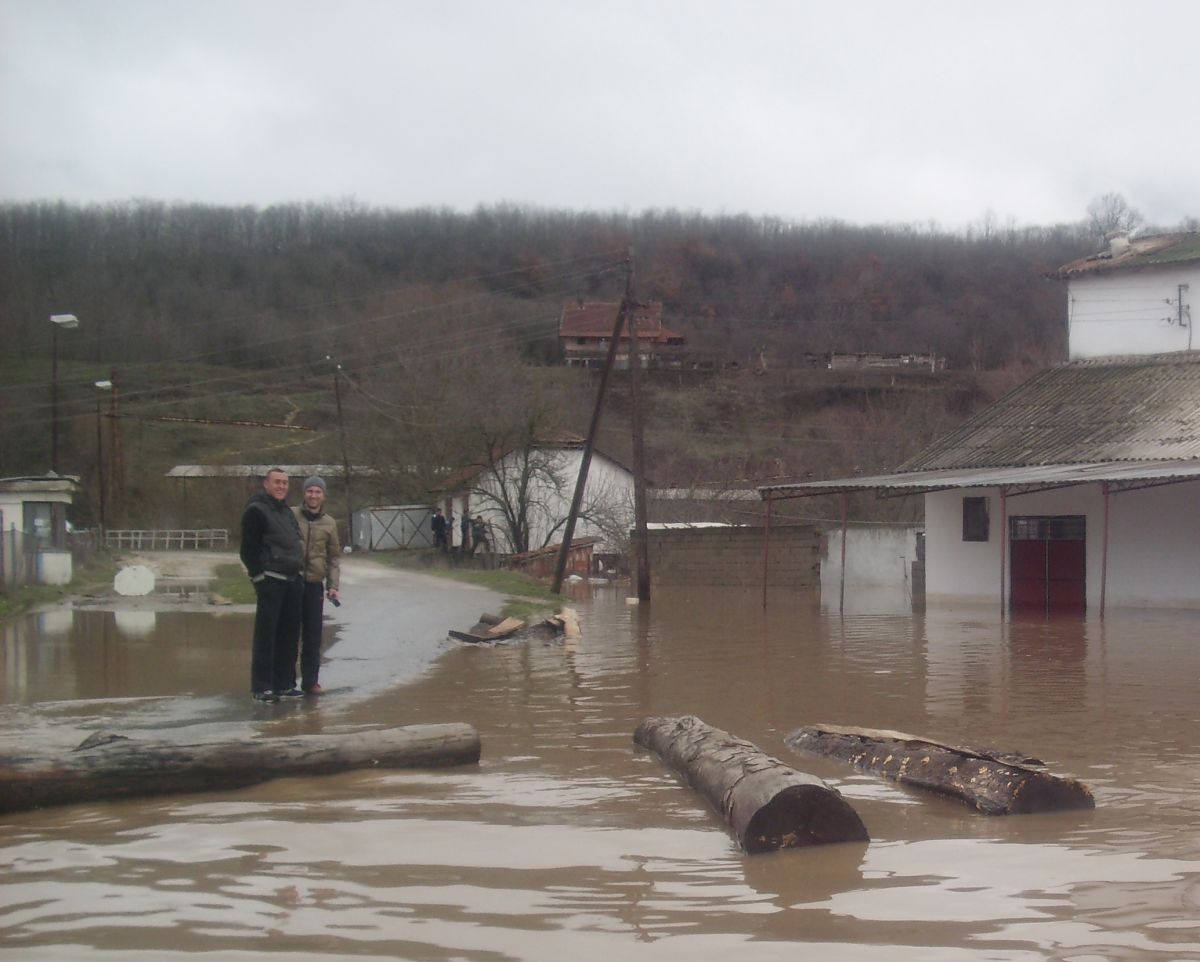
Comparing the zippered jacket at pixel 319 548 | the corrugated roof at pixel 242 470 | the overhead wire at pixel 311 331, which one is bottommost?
the zippered jacket at pixel 319 548

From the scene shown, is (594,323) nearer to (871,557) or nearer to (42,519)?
(871,557)

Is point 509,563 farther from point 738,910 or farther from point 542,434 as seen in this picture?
point 738,910

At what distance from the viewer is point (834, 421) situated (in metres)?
72.0

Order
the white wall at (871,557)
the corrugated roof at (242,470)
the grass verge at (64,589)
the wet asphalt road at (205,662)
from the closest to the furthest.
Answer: the wet asphalt road at (205,662) → the grass verge at (64,589) → the white wall at (871,557) → the corrugated roof at (242,470)

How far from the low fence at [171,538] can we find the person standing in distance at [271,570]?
46359 millimetres

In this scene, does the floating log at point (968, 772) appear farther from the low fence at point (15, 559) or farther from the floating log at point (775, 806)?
the low fence at point (15, 559)

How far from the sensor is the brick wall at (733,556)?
37.0 metres

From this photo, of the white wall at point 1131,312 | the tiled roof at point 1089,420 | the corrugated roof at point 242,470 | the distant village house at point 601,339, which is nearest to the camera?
the tiled roof at point 1089,420

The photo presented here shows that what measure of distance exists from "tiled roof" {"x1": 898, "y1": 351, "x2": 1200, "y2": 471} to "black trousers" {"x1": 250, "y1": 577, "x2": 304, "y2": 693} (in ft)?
63.4

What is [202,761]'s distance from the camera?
22.8ft

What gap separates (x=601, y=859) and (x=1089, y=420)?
26.5 meters

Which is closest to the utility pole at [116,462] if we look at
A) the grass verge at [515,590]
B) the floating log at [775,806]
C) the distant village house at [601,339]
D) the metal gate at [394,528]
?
the metal gate at [394,528]

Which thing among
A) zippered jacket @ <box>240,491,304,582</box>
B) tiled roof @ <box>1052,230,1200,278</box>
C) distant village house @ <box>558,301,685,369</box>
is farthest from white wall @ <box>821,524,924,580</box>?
distant village house @ <box>558,301,685,369</box>

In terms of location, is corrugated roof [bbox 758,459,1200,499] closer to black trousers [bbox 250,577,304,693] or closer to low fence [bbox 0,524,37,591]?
low fence [bbox 0,524,37,591]
